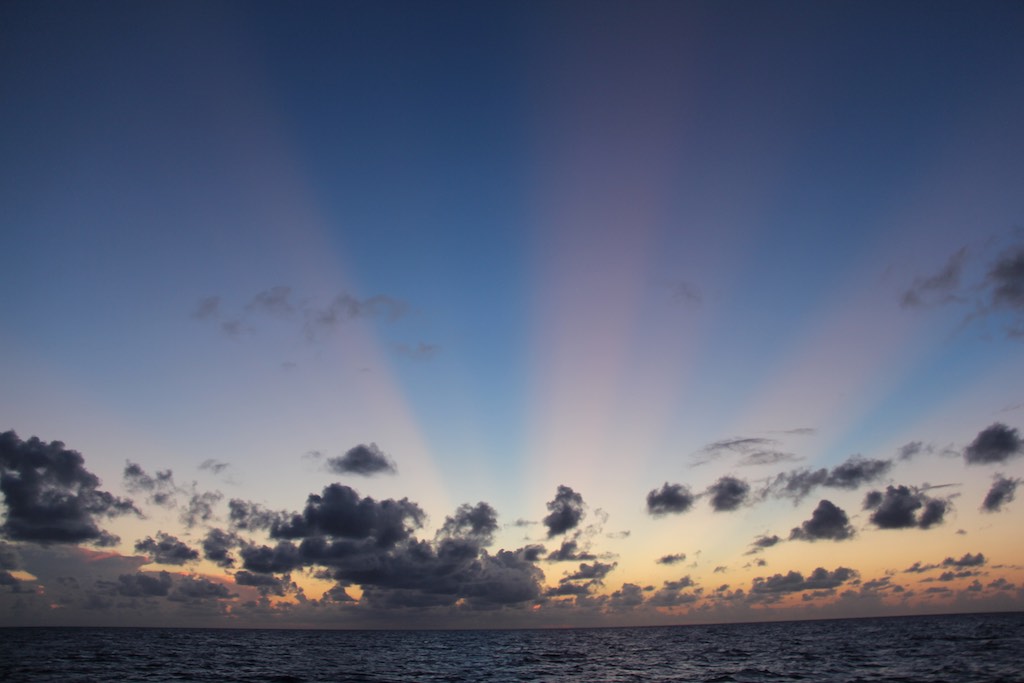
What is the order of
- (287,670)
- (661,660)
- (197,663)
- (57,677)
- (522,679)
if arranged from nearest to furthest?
1. (57,677)
2. (522,679)
3. (287,670)
4. (197,663)
5. (661,660)

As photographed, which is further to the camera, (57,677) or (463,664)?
(463,664)

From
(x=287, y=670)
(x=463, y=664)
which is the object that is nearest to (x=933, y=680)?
(x=463, y=664)

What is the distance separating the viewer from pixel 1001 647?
99.4 metres

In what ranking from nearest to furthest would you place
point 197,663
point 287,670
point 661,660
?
1. point 287,670
2. point 197,663
3. point 661,660

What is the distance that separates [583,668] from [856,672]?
1475 inches

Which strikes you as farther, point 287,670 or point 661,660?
point 661,660

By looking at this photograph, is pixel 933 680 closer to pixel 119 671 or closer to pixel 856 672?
pixel 856 672

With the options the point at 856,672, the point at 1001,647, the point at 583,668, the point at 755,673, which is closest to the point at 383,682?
the point at 583,668

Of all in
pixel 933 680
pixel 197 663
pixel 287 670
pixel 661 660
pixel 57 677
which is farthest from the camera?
pixel 661 660

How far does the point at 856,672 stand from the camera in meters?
71.2

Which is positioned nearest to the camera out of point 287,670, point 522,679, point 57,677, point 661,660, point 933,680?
point 933,680

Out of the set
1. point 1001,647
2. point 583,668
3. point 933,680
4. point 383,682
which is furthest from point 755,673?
point 1001,647

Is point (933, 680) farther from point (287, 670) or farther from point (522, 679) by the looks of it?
point (287, 670)

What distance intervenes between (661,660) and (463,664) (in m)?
34.5
